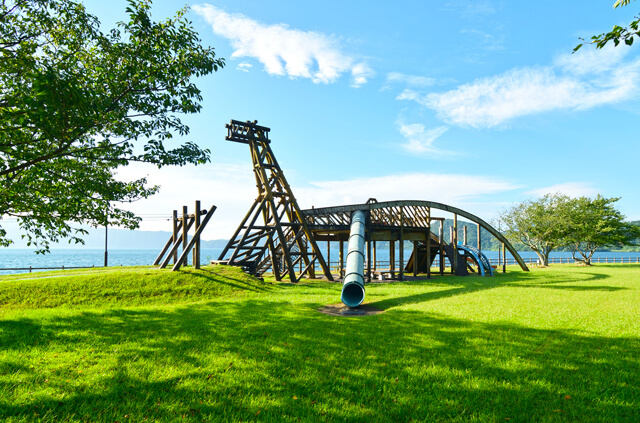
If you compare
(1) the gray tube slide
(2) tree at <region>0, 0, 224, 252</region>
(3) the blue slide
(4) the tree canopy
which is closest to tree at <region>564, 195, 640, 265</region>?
(4) the tree canopy

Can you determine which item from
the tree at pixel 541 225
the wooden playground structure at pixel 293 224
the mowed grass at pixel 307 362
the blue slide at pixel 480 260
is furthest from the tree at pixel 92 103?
the tree at pixel 541 225

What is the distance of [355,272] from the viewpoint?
13.2 metres

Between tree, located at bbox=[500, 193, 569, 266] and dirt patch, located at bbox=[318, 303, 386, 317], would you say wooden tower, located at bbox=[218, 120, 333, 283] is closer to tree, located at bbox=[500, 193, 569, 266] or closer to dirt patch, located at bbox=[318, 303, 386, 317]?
dirt patch, located at bbox=[318, 303, 386, 317]

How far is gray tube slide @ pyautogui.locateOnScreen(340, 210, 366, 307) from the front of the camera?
1201cm

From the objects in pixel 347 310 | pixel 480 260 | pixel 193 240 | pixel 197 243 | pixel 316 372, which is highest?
pixel 193 240

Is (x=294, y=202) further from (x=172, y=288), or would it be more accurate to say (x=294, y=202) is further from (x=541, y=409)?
(x=541, y=409)

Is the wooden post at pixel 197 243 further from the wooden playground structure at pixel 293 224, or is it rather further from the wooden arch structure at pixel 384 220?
the wooden arch structure at pixel 384 220

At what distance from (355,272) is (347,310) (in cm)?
234

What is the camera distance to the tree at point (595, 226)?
41938 millimetres

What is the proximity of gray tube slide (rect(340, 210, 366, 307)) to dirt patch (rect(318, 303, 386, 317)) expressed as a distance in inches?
7.9

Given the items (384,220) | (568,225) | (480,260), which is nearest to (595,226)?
(568,225)

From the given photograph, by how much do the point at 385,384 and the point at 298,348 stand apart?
2.09 metres

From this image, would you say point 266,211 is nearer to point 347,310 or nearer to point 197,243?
point 197,243

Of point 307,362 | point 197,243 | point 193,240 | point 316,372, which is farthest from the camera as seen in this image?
point 197,243
